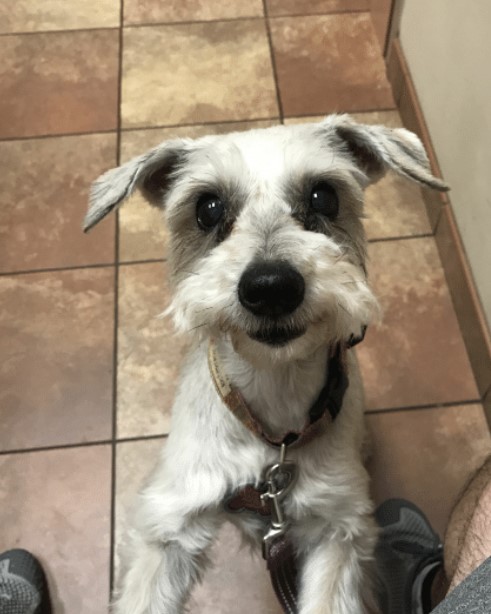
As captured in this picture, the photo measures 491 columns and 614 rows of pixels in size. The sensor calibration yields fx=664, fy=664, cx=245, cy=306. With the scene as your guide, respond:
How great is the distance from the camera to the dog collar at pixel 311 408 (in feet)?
4.21

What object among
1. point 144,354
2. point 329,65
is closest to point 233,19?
point 329,65

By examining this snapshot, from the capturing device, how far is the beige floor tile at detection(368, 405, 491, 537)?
1.92m

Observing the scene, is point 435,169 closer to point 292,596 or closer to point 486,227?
point 486,227

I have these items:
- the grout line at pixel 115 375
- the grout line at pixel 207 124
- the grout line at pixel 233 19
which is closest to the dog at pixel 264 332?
the grout line at pixel 115 375

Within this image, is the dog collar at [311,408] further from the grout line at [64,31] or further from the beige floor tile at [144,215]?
the grout line at [64,31]

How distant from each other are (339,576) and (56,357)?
1199 mm

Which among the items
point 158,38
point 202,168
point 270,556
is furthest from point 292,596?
point 158,38

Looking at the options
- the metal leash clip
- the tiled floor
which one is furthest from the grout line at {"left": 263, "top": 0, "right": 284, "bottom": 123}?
the metal leash clip

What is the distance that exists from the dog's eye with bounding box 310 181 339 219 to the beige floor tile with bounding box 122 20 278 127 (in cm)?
146

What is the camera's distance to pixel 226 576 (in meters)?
1.78

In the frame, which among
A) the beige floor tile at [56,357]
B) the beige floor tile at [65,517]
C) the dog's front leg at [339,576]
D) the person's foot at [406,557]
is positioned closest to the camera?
the dog's front leg at [339,576]

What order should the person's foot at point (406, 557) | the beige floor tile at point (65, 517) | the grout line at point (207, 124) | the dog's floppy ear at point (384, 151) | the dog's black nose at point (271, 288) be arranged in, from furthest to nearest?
the grout line at point (207, 124) < the beige floor tile at point (65, 517) < the person's foot at point (406, 557) < the dog's floppy ear at point (384, 151) < the dog's black nose at point (271, 288)

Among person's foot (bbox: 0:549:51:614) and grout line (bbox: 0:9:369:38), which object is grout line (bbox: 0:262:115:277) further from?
grout line (bbox: 0:9:369:38)

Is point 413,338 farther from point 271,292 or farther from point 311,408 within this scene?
point 271,292
